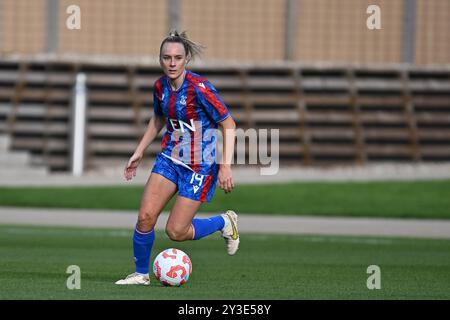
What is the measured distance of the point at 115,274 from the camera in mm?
11484

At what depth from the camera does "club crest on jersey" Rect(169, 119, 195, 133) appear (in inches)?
421

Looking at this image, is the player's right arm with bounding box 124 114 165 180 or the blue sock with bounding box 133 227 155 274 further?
the player's right arm with bounding box 124 114 165 180

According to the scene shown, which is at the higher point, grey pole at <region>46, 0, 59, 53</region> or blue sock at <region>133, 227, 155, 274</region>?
grey pole at <region>46, 0, 59, 53</region>

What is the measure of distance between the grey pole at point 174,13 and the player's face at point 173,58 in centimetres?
1829

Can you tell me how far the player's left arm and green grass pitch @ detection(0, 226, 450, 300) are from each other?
92 centimetres

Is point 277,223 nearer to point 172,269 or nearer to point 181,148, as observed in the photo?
point 181,148

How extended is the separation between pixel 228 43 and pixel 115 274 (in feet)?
59.9

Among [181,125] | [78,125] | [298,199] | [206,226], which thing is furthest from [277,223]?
[181,125]

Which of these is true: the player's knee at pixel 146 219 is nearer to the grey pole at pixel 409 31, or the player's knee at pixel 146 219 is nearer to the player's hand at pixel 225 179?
the player's hand at pixel 225 179

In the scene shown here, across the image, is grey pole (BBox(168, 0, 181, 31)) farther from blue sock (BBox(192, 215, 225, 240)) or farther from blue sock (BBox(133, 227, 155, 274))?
blue sock (BBox(133, 227, 155, 274))

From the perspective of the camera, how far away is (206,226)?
11.3 meters

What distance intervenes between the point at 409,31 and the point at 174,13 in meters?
6.02

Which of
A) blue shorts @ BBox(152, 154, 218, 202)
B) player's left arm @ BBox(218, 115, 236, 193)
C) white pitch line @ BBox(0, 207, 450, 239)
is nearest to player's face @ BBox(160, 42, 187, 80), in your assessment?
player's left arm @ BBox(218, 115, 236, 193)

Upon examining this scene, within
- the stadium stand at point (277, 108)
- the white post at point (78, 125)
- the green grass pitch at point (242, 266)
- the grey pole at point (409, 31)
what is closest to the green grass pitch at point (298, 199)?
the white post at point (78, 125)
